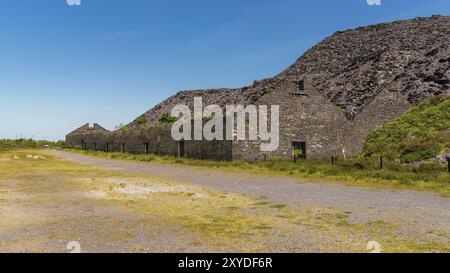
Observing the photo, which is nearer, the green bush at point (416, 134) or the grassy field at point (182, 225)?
the grassy field at point (182, 225)

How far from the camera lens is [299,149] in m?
25.8

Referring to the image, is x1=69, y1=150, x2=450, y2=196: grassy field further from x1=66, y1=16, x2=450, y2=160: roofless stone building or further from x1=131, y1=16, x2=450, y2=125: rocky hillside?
x1=131, y1=16, x2=450, y2=125: rocky hillside

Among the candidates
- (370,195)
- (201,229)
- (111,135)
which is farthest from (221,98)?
(201,229)

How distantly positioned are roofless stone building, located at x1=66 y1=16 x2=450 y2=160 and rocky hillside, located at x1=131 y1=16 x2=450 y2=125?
0.38ft

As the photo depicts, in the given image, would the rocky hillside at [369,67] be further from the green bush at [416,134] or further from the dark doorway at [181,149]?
the dark doorway at [181,149]

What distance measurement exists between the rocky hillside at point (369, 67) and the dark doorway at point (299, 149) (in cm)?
424

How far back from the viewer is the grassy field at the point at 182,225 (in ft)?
18.0

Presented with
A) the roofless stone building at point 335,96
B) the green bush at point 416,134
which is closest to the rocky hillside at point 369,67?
the roofless stone building at point 335,96

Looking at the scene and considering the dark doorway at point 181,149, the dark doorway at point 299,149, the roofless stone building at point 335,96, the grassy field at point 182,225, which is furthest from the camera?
the dark doorway at point 181,149

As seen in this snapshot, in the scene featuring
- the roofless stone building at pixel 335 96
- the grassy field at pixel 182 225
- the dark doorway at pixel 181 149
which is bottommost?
the grassy field at pixel 182 225

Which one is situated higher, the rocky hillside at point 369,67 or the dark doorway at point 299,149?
the rocky hillside at point 369,67

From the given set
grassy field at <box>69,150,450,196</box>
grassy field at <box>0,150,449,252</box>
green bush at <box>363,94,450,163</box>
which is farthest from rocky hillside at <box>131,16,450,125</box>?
grassy field at <box>0,150,449,252</box>
